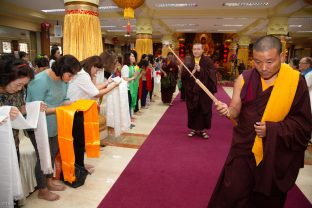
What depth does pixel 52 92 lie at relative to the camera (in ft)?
7.46

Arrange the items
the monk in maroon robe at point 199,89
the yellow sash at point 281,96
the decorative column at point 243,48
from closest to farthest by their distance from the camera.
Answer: the yellow sash at point 281,96 < the monk in maroon robe at point 199,89 < the decorative column at point 243,48

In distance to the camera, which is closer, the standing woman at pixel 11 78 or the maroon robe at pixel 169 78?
the standing woman at pixel 11 78

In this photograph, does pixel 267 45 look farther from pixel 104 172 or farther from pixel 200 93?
pixel 200 93

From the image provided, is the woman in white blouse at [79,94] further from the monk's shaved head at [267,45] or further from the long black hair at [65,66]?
the monk's shaved head at [267,45]

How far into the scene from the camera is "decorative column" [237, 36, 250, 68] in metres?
19.6

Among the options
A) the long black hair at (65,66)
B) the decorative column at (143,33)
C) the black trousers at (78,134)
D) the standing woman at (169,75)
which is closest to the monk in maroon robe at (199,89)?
the black trousers at (78,134)

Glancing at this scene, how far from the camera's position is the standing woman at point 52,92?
7.14 feet

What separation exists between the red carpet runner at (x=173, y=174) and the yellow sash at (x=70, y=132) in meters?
0.45

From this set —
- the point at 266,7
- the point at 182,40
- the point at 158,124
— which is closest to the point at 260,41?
the point at 158,124

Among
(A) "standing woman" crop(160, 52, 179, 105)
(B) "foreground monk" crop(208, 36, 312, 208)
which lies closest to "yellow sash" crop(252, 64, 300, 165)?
(B) "foreground monk" crop(208, 36, 312, 208)

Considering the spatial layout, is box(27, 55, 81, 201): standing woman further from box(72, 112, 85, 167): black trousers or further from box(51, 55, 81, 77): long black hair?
box(72, 112, 85, 167): black trousers

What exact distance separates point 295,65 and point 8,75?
6.15 m

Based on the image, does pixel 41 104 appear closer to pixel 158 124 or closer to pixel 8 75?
pixel 8 75

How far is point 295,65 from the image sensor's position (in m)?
6.08
